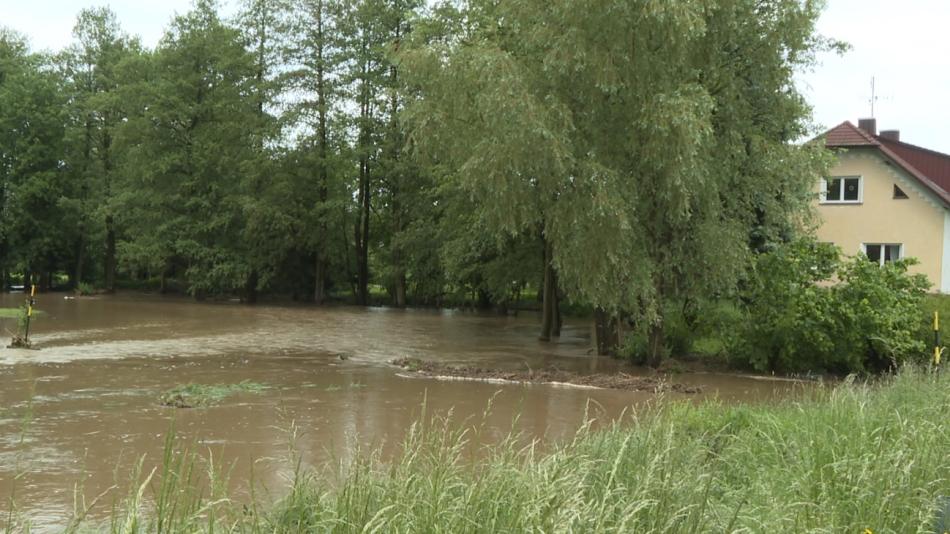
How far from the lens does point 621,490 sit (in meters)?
4.51

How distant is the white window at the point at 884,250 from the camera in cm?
3062

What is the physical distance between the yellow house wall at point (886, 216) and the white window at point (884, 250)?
272mm

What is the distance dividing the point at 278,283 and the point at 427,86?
93.5 ft

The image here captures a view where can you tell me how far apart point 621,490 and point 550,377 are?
12.5 m

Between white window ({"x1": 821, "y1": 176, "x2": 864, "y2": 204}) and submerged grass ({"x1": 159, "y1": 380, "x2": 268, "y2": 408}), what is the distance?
975 inches

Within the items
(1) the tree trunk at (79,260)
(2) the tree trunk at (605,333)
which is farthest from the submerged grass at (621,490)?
(1) the tree trunk at (79,260)

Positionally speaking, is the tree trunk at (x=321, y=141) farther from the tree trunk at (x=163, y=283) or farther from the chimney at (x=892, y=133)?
the chimney at (x=892, y=133)

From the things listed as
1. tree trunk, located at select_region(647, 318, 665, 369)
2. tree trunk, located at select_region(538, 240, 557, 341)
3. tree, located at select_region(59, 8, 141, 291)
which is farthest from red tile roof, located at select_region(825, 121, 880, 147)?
tree, located at select_region(59, 8, 141, 291)

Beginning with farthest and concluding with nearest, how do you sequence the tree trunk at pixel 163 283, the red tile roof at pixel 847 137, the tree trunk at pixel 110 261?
the tree trunk at pixel 110 261
the tree trunk at pixel 163 283
the red tile roof at pixel 847 137

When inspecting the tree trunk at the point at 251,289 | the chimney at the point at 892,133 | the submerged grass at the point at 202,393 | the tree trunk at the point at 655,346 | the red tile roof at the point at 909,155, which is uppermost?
the chimney at the point at 892,133

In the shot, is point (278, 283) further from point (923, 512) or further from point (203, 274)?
point (923, 512)

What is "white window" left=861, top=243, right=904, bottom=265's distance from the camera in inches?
1206

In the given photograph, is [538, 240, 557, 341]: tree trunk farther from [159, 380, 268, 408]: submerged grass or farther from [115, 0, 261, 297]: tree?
[115, 0, 261, 297]: tree

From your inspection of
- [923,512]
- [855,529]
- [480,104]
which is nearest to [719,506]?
[855,529]
